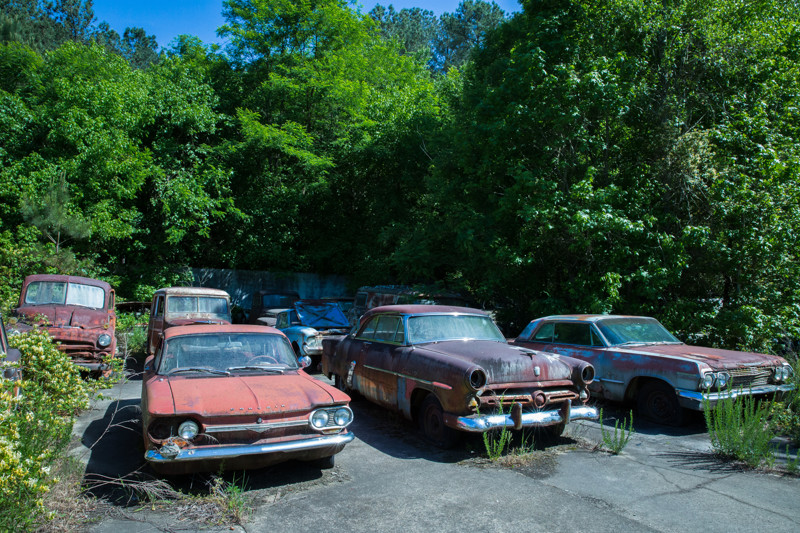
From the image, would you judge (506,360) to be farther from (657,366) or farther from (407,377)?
(657,366)

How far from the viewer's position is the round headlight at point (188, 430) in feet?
14.8

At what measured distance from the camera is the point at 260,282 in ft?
74.3

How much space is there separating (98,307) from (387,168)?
40.0ft

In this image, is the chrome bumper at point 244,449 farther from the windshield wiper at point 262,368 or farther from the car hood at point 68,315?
the car hood at point 68,315

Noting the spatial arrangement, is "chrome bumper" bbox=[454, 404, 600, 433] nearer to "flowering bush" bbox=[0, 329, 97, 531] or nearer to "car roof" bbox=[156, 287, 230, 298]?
"flowering bush" bbox=[0, 329, 97, 531]

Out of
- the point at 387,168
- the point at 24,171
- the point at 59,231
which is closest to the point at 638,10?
the point at 387,168

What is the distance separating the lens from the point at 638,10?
11.7 meters

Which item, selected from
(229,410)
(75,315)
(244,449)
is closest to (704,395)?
(244,449)

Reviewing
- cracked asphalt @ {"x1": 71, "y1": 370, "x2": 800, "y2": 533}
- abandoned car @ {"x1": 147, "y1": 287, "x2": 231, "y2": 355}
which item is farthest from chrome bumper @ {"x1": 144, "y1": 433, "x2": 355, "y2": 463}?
abandoned car @ {"x1": 147, "y1": 287, "x2": 231, "y2": 355}

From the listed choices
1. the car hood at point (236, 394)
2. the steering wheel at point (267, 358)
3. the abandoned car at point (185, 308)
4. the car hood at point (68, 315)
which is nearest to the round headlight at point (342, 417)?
the car hood at point (236, 394)

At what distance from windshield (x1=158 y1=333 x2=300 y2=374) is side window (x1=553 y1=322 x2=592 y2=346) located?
189 inches

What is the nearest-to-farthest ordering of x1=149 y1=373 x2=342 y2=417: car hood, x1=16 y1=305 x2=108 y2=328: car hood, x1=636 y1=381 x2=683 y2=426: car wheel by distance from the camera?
x1=149 y1=373 x2=342 y2=417: car hood, x1=636 y1=381 x2=683 y2=426: car wheel, x1=16 y1=305 x2=108 y2=328: car hood

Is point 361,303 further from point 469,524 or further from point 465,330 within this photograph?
point 469,524

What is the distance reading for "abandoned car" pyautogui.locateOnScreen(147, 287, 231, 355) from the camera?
12.0m
